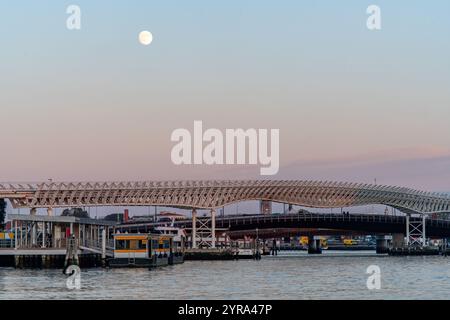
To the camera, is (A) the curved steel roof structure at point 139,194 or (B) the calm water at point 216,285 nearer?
(B) the calm water at point 216,285

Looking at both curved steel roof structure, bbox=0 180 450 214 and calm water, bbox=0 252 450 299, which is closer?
calm water, bbox=0 252 450 299

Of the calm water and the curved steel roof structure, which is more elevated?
the curved steel roof structure

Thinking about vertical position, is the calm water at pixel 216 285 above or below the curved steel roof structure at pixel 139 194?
below

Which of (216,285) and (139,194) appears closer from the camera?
(216,285)

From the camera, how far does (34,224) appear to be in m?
129

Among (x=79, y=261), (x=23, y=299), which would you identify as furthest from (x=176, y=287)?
(x=79, y=261)

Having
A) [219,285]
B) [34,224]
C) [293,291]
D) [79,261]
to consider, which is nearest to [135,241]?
[79,261]

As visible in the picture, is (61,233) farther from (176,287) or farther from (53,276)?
(176,287)
